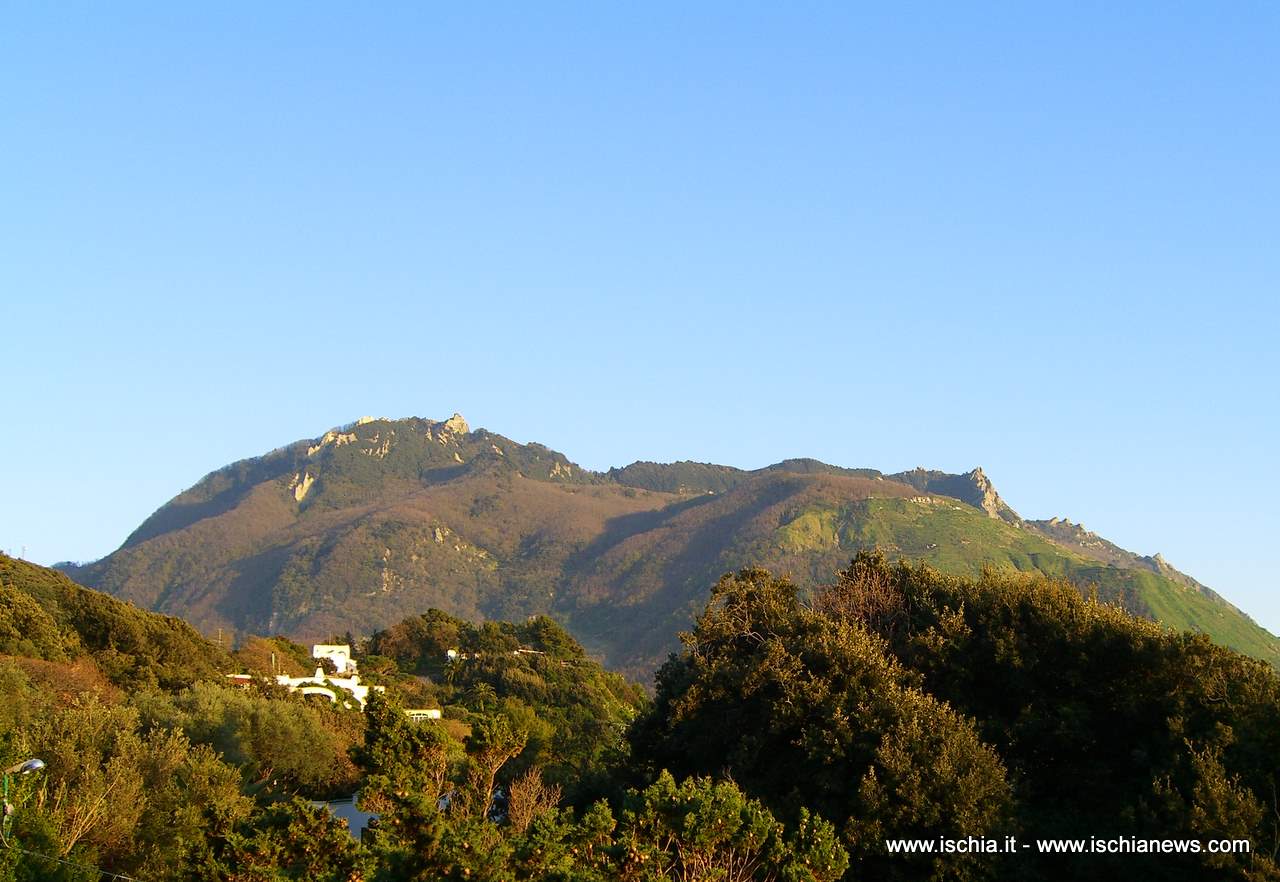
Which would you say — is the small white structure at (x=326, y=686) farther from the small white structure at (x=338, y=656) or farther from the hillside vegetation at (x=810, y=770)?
the hillside vegetation at (x=810, y=770)

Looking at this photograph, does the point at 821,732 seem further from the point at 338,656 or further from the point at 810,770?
the point at 338,656

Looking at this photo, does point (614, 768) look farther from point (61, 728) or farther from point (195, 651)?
point (195, 651)

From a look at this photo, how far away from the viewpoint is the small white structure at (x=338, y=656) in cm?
9198

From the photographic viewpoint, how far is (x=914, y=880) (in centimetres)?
2405

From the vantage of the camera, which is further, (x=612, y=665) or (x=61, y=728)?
(x=612, y=665)

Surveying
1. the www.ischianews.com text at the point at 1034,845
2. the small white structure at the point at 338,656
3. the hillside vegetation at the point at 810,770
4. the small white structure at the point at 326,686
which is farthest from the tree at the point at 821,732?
the small white structure at the point at 338,656

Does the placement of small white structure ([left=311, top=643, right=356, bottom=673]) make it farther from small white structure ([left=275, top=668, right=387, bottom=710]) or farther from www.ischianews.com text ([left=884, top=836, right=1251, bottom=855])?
www.ischianews.com text ([left=884, top=836, right=1251, bottom=855])

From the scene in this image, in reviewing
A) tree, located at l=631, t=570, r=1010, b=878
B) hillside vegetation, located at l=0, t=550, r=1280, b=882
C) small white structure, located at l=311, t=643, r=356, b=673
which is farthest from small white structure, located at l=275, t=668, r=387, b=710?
tree, located at l=631, t=570, r=1010, b=878

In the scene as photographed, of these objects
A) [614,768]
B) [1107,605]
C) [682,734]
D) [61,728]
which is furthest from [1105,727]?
[61,728]

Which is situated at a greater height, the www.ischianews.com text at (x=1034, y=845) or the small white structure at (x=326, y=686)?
the small white structure at (x=326, y=686)

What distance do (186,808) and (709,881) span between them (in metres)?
13.7

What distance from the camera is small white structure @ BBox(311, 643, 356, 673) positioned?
91981 millimetres

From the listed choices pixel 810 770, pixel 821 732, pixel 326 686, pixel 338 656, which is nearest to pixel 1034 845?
pixel 821 732

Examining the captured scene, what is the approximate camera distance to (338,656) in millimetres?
99188
